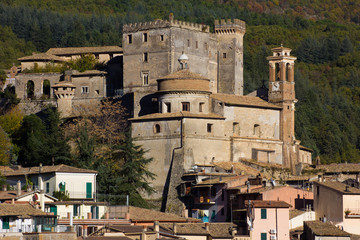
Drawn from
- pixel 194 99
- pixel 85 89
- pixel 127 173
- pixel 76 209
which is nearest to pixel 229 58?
pixel 85 89

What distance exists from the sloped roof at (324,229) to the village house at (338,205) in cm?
203

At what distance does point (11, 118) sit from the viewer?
83.5 meters

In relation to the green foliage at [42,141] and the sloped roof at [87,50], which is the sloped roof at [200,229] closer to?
the green foliage at [42,141]

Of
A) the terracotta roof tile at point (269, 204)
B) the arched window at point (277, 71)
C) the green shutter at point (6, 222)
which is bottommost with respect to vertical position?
the green shutter at point (6, 222)

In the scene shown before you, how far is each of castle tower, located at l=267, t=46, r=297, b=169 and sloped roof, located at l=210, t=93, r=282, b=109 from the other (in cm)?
82

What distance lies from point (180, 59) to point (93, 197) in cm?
1775

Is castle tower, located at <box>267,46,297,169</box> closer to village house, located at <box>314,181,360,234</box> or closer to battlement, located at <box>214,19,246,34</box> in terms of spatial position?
battlement, located at <box>214,19,246,34</box>

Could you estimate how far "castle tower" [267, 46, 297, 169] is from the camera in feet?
252

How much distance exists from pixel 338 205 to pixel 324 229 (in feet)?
16.3

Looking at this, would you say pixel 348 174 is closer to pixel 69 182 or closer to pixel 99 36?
pixel 69 182

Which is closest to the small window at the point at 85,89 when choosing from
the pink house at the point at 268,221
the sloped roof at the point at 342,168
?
the sloped roof at the point at 342,168

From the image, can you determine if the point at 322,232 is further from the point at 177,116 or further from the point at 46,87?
the point at 46,87

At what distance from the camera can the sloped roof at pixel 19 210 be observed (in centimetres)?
4878

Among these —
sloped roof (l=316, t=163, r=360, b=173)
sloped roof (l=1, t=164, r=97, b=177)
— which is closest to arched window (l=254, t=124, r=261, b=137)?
sloped roof (l=316, t=163, r=360, b=173)
